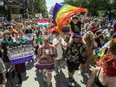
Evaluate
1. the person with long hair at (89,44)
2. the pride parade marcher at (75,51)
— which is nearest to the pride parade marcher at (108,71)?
the pride parade marcher at (75,51)

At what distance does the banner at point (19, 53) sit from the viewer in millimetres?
6787

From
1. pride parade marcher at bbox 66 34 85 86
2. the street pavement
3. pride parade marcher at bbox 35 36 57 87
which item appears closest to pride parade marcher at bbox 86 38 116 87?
pride parade marcher at bbox 35 36 57 87

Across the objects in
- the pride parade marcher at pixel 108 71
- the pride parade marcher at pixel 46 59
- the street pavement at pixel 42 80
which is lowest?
the street pavement at pixel 42 80

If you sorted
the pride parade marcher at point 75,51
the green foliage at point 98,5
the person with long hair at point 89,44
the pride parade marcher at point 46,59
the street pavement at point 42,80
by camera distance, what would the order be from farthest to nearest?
the green foliage at point 98,5 → the person with long hair at point 89,44 → the street pavement at point 42,80 → the pride parade marcher at point 75,51 → the pride parade marcher at point 46,59

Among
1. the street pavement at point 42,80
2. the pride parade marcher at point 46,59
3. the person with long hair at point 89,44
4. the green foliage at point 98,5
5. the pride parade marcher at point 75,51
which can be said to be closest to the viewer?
the pride parade marcher at point 46,59

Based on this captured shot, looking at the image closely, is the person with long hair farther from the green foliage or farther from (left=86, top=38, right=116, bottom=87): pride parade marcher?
the green foliage

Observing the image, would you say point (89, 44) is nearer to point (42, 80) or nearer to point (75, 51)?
point (75, 51)

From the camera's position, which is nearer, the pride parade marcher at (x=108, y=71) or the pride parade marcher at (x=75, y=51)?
the pride parade marcher at (x=108, y=71)

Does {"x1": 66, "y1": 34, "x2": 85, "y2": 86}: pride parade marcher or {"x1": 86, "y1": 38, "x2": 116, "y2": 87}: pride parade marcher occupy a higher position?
{"x1": 86, "y1": 38, "x2": 116, "y2": 87}: pride parade marcher

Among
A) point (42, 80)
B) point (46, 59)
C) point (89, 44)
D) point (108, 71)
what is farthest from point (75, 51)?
point (108, 71)

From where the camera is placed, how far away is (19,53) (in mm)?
6941

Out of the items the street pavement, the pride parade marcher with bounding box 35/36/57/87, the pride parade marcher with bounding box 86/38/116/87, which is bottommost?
the street pavement

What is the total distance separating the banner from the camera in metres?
6.79

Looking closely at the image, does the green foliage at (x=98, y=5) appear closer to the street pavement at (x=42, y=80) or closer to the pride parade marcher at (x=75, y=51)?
the street pavement at (x=42, y=80)
